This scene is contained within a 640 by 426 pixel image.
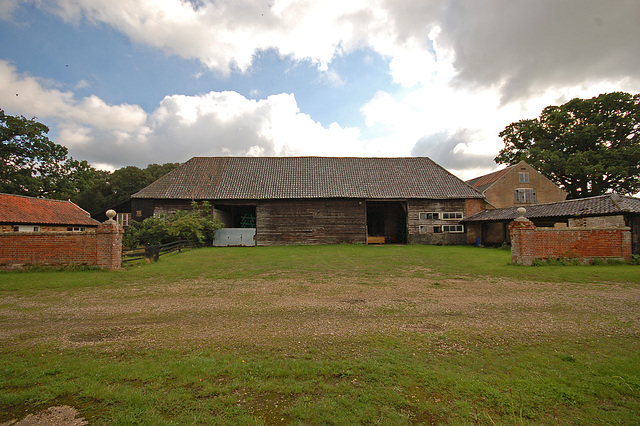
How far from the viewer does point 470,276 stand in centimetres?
984

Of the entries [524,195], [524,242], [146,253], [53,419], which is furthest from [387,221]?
[53,419]

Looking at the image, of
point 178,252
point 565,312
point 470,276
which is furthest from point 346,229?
point 565,312

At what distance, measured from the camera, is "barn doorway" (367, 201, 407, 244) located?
Result: 2820 centimetres

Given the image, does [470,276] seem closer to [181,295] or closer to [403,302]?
[403,302]

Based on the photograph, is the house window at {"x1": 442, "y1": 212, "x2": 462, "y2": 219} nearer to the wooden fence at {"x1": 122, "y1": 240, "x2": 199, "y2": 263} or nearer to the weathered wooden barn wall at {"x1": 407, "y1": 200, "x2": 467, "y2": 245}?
the weathered wooden barn wall at {"x1": 407, "y1": 200, "x2": 467, "y2": 245}

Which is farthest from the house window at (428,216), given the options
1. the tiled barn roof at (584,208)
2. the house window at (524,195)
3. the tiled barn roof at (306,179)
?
the house window at (524,195)

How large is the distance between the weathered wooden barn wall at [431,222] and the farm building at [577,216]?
52.6 inches

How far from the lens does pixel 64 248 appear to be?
11305 mm

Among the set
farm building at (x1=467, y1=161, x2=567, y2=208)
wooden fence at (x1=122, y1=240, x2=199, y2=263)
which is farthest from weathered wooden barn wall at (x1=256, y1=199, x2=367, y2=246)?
farm building at (x1=467, y1=161, x2=567, y2=208)

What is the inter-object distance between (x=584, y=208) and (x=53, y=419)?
20.4 meters

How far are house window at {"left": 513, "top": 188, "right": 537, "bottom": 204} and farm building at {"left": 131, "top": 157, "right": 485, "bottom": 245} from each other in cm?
700

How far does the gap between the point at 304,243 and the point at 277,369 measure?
21.3 m

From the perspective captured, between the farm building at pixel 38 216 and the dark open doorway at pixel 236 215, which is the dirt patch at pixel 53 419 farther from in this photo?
the farm building at pixel 38 216

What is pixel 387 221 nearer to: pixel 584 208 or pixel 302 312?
pixel 584 208
